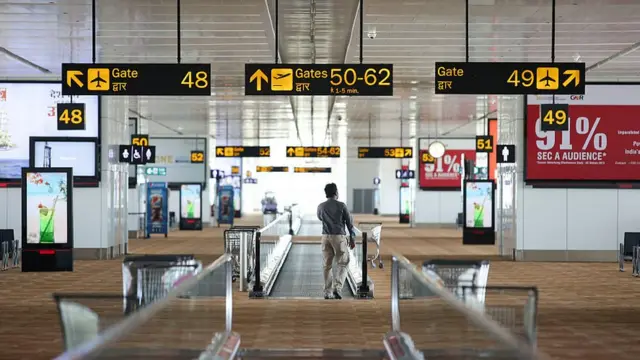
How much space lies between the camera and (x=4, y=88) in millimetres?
20516

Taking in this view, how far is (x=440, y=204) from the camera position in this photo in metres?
41.2

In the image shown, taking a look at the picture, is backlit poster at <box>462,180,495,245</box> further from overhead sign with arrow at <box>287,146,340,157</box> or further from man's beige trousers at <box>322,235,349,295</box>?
man's beige trousers at <box>322,235,349,295</box>

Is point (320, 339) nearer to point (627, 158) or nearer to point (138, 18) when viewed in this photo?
point (138, 18)

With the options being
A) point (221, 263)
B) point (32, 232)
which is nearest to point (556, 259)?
point (32, 232)

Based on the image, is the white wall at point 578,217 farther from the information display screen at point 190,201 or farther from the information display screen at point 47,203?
the information display screen at point 190,201

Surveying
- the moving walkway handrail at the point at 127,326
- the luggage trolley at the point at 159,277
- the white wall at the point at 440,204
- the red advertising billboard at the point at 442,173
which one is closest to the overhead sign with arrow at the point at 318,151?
the red advertising billboard at the point at 442,173

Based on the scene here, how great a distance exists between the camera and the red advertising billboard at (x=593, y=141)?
20844mm

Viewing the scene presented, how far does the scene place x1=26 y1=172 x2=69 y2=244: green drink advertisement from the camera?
17.5m

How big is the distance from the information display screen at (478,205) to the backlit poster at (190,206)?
1366 cm

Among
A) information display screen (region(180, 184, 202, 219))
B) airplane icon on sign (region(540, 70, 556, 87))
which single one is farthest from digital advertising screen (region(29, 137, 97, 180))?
information display screen (region(180, 184, 202, 219))

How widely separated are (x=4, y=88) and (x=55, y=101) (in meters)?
1.26

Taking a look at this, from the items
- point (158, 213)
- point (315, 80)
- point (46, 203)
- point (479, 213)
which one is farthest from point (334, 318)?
point (158, 213)

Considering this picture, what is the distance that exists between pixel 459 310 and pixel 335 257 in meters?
8.83

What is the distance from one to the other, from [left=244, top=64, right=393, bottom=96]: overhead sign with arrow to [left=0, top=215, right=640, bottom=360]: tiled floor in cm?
310
